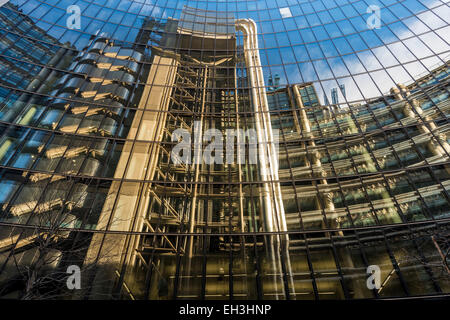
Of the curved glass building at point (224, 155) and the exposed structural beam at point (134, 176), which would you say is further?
the exposed structural beam at point (134, 176)

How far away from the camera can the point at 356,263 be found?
42.2 ft

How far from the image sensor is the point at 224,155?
18172 millimetres

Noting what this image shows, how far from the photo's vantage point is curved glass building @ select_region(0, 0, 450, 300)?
41.5 feet

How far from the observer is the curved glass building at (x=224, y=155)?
12656 mm

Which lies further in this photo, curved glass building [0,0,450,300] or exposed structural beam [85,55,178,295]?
exposed structural beam [85,55,178,295]

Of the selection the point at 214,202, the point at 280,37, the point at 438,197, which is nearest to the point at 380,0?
the point at 280,37

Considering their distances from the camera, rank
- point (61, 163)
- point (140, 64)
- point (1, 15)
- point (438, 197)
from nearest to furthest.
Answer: point (438, 197)
point (61, 163)
point (1, 15)
point (140, 64)

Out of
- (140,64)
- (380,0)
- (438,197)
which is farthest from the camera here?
(380,0)

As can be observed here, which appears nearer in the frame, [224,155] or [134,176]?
[134,176]

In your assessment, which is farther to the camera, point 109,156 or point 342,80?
point 342,80

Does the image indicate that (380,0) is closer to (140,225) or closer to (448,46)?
(448,46)

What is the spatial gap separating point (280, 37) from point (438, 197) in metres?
21.9

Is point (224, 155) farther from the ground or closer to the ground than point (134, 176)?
farther from the ground

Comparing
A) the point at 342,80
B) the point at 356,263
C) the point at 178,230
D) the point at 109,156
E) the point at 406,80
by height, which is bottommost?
the point at 356,263
